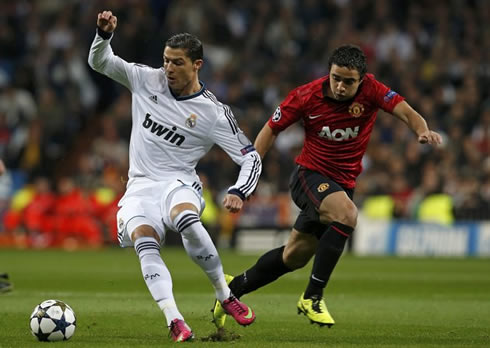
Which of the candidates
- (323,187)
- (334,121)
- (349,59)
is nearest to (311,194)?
(323,187)

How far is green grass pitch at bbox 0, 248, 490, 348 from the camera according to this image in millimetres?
7469

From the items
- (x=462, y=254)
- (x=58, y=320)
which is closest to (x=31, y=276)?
(x=58, y=320)

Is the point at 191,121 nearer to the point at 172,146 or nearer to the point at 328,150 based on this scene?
the point at 172,146

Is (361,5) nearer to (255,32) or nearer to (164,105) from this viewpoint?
(255,32)

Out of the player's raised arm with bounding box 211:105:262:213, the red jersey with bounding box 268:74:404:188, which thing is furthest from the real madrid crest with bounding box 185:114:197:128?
the red jersey with bounding box 268:74:404:188

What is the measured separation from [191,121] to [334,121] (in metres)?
1.34

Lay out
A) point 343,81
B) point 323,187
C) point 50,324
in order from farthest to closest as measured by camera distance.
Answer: point 323,187, point 343,81, point 50,324

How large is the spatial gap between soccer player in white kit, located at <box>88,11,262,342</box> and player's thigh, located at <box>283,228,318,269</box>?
1.06 m

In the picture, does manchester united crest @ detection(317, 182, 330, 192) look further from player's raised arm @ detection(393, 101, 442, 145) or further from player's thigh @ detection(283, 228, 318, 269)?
player's raised arm @ detection(393, 101, 442, 145)

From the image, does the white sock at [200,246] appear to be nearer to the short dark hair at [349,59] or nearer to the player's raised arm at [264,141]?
the player's raised arm at [264,141]

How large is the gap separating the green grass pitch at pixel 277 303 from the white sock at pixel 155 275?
10.4 inches

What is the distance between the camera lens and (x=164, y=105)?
7441 millimetres

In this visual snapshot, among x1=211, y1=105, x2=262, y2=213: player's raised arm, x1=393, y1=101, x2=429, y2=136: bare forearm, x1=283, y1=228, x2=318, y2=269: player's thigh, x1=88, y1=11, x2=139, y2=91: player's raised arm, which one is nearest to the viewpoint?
x1=88, y1=11, x2=139, y2=91: player's raised arm

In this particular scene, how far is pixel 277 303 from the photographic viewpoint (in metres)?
10.7
